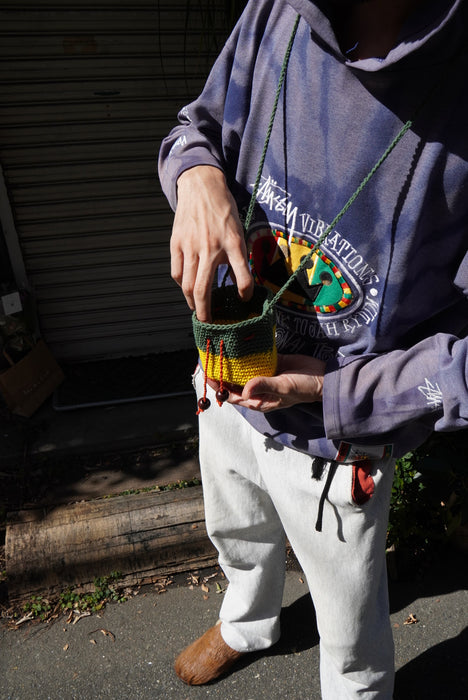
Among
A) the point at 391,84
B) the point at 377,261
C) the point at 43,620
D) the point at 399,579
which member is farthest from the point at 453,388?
the point at 43,620

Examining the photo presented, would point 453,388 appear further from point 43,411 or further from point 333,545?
point 43,411

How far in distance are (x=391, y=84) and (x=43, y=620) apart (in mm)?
2822

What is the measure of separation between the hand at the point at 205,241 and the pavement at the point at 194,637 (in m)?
1.94

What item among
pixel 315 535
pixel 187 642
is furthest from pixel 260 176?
pixel 187 642

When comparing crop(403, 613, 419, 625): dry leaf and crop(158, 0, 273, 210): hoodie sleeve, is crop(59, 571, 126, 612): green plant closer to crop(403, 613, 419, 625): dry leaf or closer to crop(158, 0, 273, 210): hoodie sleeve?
crop(403, 613, 419, 625): dry leaf

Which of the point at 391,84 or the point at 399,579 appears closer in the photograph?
the point at 391,84

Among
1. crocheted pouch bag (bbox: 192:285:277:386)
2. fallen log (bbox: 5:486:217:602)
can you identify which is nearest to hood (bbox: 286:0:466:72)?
crocheted pouch bag (bbox: 192:285:277:386)

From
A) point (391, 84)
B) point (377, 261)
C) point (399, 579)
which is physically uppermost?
point (391, 84)

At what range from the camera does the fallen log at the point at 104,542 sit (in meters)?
2.88

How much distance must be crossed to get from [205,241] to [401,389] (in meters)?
0.56

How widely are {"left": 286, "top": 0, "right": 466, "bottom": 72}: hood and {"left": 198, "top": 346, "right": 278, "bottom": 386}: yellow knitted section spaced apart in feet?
2.10

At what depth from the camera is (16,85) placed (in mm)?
3854

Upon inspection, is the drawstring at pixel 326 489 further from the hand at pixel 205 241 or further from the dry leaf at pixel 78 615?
the dry leaf at pixel 78 615

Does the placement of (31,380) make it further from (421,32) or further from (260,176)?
(421,32)
